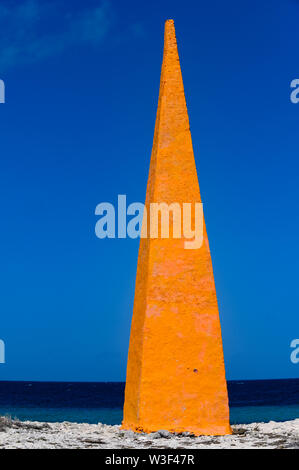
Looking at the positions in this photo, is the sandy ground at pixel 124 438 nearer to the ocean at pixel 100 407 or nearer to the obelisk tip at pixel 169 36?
the ocean at pixel 100 407

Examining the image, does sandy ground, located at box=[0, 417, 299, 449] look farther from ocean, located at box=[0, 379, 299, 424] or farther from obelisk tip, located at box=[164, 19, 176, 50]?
obelisk tip, located at box=[164, 19, 176, 50]

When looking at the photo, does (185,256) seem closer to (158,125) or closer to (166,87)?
(158,125)

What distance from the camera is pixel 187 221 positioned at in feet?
42.1

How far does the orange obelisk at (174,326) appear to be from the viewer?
12031 millimetres

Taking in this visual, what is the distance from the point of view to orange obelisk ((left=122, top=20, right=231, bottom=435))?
12.0 m

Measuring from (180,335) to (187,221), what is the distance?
2481mm

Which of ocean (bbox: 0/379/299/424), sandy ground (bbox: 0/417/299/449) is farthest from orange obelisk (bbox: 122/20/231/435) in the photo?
ocean (bbox: 0/379/299/424)

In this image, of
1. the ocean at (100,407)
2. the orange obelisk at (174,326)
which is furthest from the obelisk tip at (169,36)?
the ocean at (100,407)

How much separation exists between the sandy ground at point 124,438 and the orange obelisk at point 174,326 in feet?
1.64

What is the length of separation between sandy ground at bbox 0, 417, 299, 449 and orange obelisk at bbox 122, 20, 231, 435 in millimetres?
501

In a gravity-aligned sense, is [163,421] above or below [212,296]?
below

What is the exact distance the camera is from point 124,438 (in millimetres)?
11398
